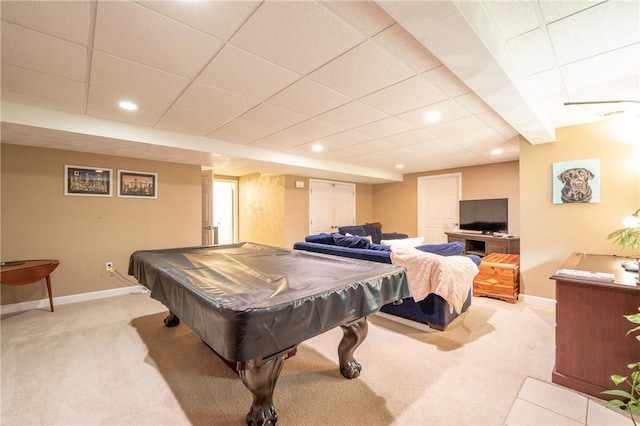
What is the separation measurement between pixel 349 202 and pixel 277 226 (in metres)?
2.30

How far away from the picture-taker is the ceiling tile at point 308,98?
90.4 inches

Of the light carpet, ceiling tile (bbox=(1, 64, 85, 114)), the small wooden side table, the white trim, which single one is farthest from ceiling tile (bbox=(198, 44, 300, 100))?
the white trim

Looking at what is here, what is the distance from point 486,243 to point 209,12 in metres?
5.47

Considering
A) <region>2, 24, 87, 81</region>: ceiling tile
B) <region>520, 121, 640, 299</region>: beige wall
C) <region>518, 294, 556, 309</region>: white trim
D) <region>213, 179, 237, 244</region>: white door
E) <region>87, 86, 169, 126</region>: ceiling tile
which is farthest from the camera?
<region>213, 179, 237, 244</region>: white door

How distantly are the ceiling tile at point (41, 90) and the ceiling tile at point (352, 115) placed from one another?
7.32ft

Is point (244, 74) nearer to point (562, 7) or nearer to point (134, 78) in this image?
point (134, 78)

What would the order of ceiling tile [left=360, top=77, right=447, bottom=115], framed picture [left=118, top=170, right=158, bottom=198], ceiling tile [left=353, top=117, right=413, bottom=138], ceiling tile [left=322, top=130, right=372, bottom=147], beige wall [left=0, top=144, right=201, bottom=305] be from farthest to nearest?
framed picture [left=118, top=170, right=158, bottom=198], ceiling tile [left=322, top=130, right=372, bottom=147], beige wall [left=0, top=144, right=201, bottom=305], ceiling tile [left=353, top=117, right=413, bottom=138], ceiling tile [left=360, top=77, right=447, bottom=115]

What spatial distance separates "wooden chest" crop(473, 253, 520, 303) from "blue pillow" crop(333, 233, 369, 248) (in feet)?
6.63

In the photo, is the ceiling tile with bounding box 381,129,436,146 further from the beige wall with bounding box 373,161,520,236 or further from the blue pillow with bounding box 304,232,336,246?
the beige wall with bounding box 373,161,520,236

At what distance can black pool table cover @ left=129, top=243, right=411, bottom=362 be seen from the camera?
1.18 meters

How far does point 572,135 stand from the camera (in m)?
3.31

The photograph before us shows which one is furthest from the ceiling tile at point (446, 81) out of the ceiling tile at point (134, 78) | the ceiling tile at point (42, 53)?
the ceiling tile at point (42, 53)

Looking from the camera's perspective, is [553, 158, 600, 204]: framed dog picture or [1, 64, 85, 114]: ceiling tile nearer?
[1, 64, 85, 114]: ceiling tile

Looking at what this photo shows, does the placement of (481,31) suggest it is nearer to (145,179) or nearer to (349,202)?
(145,179)
